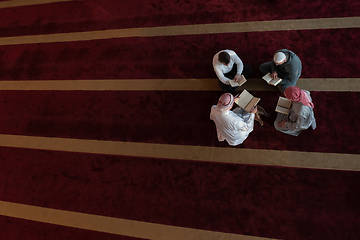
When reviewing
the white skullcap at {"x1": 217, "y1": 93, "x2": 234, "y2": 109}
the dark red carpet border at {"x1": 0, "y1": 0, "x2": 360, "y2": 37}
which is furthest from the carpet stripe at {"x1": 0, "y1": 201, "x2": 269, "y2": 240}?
the dark red carpet border at {"x1": 0, "y1": 0, "x2": 360, "y2": 37}

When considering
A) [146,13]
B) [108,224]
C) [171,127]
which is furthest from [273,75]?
[108,224]

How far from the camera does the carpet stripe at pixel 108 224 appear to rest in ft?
10.4

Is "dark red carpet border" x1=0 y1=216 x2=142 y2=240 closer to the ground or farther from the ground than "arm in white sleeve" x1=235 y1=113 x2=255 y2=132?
closer to the ground

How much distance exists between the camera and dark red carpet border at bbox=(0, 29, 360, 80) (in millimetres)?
3439

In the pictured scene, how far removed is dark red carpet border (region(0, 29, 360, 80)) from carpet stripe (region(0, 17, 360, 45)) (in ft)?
0.34

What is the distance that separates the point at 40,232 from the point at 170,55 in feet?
13.6

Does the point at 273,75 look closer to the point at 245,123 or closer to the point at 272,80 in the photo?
the point at 272,80

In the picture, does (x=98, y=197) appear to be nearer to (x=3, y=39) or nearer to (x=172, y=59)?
(x=172, y=59)

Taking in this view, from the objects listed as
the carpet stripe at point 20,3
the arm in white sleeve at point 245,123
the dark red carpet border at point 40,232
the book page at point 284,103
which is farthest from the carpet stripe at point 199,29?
the dark red carpet border at point 40,232

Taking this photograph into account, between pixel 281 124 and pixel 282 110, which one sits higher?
pixel 282 110

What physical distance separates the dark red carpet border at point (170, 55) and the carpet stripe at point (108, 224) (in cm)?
271

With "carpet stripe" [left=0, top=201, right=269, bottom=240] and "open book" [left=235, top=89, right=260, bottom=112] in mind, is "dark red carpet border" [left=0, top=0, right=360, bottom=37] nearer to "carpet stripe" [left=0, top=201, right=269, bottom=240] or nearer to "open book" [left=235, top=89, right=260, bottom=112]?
"open book" [left=235, top=89, right=260, bottom=112]

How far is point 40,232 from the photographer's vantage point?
360 centimetres

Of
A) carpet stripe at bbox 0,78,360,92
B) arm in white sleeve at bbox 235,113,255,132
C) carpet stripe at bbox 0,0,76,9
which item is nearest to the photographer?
arm in white sleeve at bbox 235,113,255,132
